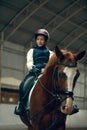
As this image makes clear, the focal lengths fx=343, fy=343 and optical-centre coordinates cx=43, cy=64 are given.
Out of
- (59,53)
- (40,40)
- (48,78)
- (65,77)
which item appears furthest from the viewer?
(40,40)

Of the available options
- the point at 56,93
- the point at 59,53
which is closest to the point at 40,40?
the point at 59,53

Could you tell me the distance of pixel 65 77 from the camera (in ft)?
15.7

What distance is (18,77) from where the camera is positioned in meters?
32.2

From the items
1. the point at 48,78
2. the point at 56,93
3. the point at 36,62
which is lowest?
the point at 56,93

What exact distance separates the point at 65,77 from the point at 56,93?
1.13 ft

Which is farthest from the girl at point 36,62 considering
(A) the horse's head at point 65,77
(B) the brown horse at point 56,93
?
(A) the horse's head at point 65,77

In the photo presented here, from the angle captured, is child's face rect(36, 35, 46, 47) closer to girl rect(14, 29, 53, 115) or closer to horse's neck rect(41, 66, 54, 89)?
girl rect(14, 29, 53, 115)

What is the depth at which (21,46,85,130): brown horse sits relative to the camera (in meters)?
4.76

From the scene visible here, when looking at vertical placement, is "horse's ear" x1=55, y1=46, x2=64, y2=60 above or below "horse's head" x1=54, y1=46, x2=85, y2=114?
above

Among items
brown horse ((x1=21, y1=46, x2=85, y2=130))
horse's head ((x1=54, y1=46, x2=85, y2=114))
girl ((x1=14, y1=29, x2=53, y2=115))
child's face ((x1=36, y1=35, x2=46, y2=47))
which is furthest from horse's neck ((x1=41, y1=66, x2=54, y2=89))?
child's face ((x1=36, y1=35, x2=46, y2=47))

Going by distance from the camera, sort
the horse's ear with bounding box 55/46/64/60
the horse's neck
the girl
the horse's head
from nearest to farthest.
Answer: the horse's head
the horse's ear with bounding box 55/46/64/60
the horse's neck
the girl

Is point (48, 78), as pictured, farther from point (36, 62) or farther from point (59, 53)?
point (36, 62)

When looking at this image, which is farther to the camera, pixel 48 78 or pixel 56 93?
pixel 48 78

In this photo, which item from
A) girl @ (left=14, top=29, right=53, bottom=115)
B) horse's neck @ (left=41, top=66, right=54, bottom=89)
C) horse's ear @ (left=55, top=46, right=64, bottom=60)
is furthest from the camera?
girl @ (left=14, top=29, right=53, bottom=115)
